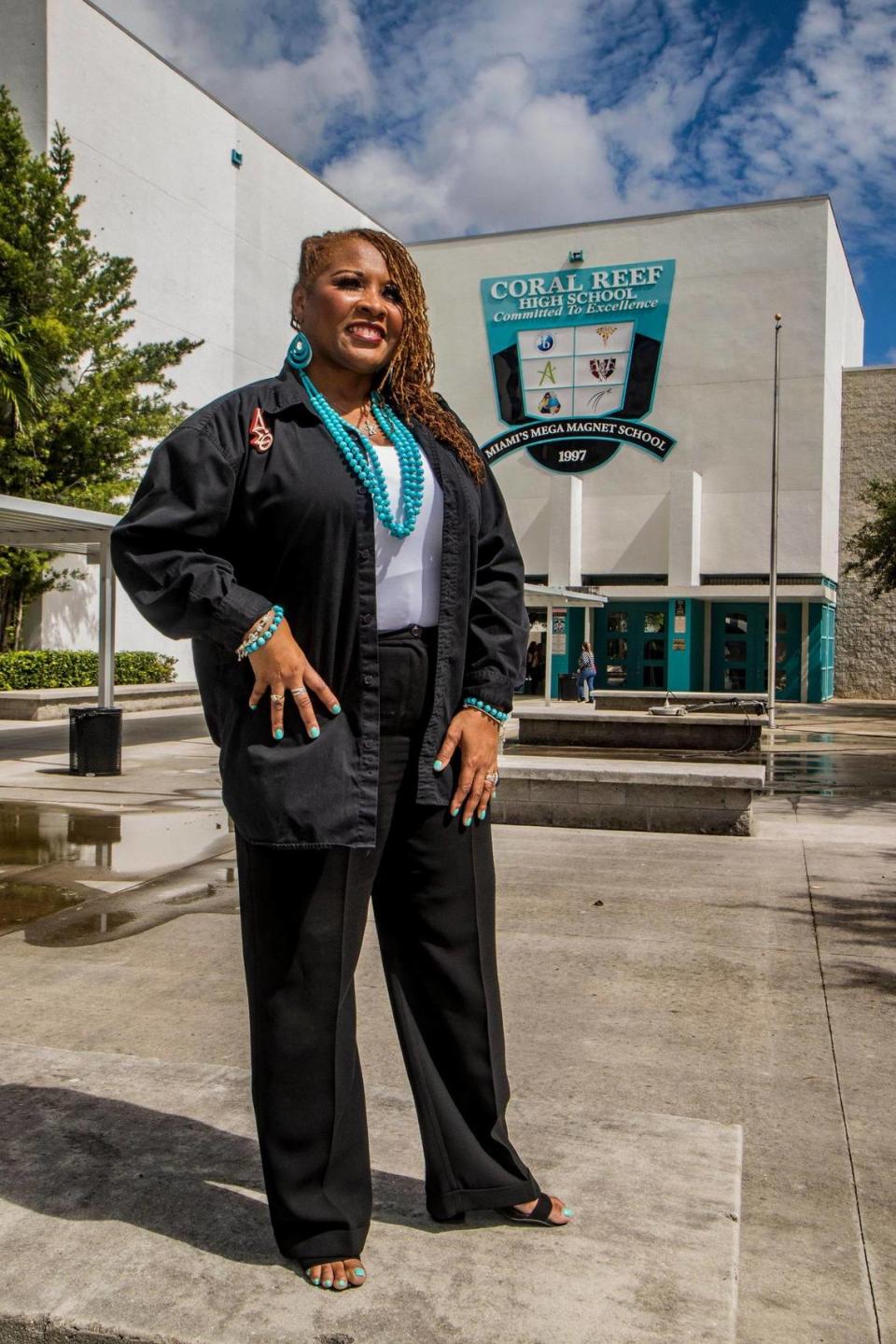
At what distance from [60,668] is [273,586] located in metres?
19.5

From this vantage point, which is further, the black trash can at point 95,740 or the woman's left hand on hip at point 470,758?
the black trash can at point 95,740

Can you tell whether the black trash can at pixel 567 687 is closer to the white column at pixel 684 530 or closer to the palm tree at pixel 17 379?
the white column at pixel 684 530

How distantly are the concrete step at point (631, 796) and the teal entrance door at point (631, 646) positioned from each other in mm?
24552

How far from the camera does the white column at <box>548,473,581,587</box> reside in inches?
1292

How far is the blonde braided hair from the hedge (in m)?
16.7

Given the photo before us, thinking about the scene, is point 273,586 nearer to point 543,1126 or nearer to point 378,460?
point 378,460

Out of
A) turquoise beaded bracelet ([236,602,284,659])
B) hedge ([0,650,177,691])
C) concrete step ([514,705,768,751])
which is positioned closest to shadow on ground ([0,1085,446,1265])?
turquoise beaded bracelet ([236,602,284,659])

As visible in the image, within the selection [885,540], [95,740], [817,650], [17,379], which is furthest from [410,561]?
[817,650]

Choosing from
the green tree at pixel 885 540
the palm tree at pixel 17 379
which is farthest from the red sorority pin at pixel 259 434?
the green tree at pixel 885 540

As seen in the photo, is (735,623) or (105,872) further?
(735,623)

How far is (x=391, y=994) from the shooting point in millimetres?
2439

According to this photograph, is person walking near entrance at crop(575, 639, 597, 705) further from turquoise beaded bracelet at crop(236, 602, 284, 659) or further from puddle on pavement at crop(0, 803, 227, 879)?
turquoise beaded bracelet at crop(236, 602, 284, 659)

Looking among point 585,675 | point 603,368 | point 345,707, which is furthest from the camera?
point 603,368

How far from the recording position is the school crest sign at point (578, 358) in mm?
32750
